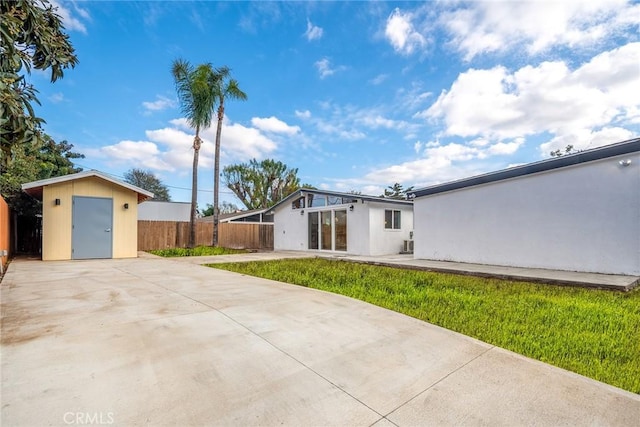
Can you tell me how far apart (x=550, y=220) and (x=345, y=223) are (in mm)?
7378

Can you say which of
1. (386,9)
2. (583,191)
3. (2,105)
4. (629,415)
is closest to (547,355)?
(629,415)

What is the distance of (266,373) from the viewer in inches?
88.7

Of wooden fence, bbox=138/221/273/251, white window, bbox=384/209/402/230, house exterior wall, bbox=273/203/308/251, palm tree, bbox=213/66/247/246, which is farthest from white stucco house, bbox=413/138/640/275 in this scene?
wooden fence, bbox=138/221/273/251

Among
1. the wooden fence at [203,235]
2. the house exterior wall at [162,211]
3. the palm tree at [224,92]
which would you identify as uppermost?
the palm tree at [224,92]

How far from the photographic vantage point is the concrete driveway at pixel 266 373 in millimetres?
→ 1795

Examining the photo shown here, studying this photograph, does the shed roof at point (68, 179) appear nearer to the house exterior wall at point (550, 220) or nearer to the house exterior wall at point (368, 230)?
the house exterior wall at point (368, 230)

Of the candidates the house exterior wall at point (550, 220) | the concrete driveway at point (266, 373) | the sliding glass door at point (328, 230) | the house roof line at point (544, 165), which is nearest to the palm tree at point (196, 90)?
the sliding glass door at point (328, 230)

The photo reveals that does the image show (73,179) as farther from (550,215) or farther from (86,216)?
(550,215)

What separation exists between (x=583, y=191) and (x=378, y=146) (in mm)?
10577

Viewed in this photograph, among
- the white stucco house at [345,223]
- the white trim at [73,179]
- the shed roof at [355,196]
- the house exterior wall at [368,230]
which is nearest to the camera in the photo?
the white trim at [73,179]

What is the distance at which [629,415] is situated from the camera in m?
1.90

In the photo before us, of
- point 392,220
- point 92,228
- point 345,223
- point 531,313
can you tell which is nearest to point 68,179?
point 92,228

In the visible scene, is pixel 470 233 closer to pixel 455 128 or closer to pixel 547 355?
pixel 455 128

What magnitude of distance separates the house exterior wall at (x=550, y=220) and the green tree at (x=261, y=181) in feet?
68.4
